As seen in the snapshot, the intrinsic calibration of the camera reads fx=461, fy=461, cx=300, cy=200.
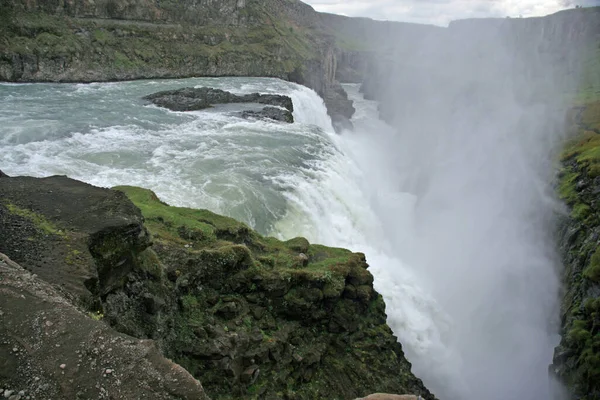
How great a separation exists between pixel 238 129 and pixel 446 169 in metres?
19.1

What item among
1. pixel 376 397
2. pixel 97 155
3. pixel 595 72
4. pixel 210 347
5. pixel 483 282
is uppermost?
pixel 595 72

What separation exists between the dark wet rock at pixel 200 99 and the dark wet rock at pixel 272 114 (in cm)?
247

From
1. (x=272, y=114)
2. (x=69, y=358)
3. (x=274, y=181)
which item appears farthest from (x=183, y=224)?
(x=272, y=114)

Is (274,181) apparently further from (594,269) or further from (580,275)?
(580,275)

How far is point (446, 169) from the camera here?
1537 inches

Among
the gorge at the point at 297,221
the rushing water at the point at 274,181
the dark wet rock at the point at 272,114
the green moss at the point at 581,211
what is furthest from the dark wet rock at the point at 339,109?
the green moss at the point at 581,211

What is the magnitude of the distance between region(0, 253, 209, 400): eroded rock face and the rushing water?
1179 cm

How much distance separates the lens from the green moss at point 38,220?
731 centimetres

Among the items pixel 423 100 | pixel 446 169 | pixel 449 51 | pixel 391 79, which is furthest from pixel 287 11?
pixel 446 169

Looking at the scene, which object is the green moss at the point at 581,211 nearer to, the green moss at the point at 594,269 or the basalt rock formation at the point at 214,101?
the green moss at the point at 594,269

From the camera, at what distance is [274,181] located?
2041cm

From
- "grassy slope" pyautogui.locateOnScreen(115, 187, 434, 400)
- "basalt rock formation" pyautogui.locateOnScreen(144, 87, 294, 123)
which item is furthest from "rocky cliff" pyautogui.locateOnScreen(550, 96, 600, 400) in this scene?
"basalt rock formation" pyautogui.locateOnScreen(144, 87, 294, 123)

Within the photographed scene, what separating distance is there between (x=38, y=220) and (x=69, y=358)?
3.82 m

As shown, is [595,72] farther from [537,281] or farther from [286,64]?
[537,281]
